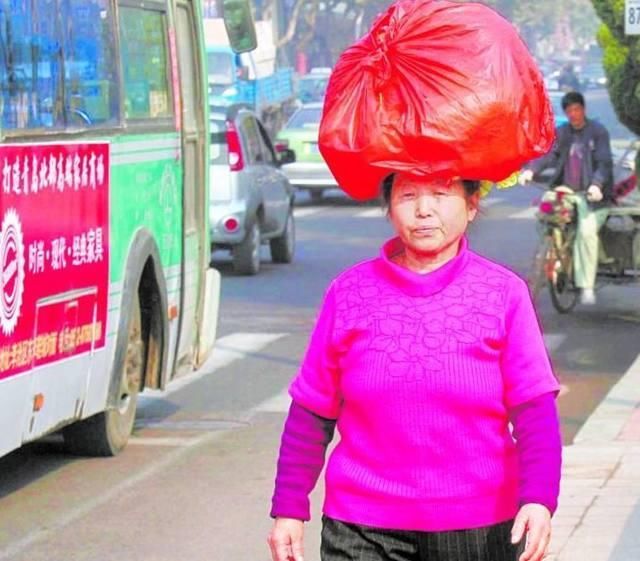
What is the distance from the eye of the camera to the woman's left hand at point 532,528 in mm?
3766

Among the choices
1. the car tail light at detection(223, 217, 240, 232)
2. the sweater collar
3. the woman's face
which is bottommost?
the car tail light at detection(223, 217, 240, 232)

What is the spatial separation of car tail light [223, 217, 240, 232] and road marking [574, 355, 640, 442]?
8.25 meters

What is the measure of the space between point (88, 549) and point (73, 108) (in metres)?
2.18

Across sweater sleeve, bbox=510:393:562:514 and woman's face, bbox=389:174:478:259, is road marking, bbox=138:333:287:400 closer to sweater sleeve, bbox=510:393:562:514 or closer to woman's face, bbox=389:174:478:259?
woman's face, bbox=389:174:478:259

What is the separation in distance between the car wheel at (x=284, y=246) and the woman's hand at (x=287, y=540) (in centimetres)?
1762

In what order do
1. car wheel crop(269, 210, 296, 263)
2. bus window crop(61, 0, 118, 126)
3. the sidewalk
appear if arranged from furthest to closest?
car wheel crop(269, 210, 296, 263)
bus window crop(61, 0, 118, 126)
the sidewalk

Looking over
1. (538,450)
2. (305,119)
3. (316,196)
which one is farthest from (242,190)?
(538,450)

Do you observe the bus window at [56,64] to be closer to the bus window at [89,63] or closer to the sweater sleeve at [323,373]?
the bus window at [89,63]

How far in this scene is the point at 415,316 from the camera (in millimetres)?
3887

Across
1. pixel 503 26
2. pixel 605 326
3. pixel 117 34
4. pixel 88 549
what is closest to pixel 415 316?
pixel 503 26

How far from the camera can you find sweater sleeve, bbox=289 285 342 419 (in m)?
3.96

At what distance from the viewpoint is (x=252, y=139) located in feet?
69.1

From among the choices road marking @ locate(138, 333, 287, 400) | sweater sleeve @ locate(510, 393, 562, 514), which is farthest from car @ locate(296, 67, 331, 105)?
sweater sleeve @ locate(510, 393, 562, 514)

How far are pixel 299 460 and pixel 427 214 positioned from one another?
0.57 m
